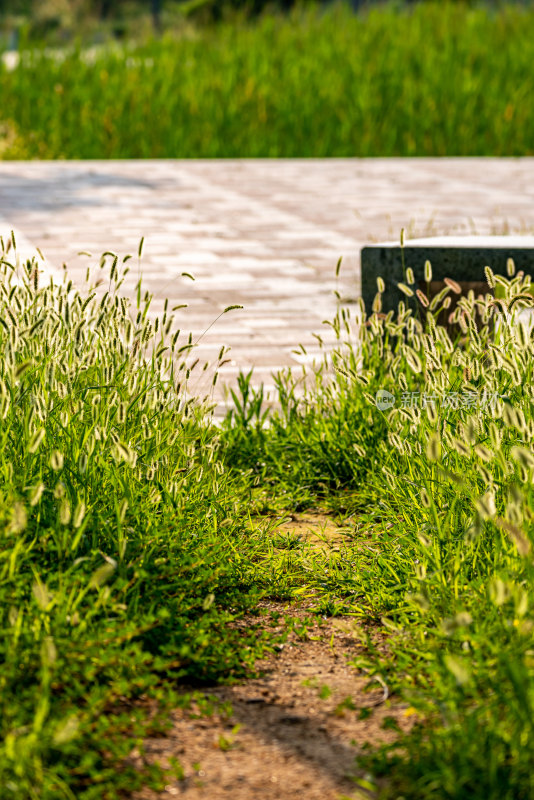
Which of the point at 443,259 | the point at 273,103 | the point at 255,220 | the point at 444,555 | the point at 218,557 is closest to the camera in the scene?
the point at 444,555

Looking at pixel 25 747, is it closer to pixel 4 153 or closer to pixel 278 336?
pixel 278 336

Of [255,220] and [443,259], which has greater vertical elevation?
[443,259]

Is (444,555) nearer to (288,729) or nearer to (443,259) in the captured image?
(288,729)

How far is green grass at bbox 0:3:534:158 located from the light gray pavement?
753 millimetres

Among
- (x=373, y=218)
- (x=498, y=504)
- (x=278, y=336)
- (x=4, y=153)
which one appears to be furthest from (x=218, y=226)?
(x=498, y=504)

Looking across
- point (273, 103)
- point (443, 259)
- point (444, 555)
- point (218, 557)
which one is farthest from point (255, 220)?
point (444, 555)

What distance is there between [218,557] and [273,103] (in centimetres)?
1060

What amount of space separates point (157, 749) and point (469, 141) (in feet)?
39.1

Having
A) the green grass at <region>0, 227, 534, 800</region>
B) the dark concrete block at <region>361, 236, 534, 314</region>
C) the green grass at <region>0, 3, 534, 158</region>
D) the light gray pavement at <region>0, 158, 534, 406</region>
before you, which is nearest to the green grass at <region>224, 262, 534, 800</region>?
the green grass at <region>0, 227, 534, 800</region>

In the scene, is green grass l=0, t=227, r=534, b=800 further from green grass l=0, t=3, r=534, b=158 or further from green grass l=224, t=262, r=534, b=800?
green grass l=0, t=3, r=534, b=158

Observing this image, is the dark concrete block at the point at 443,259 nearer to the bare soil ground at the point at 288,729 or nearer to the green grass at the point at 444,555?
the green grass at the point at 444,555

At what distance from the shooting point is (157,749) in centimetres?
264

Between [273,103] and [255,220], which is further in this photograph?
[273,103]

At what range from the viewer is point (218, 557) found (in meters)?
3.39
